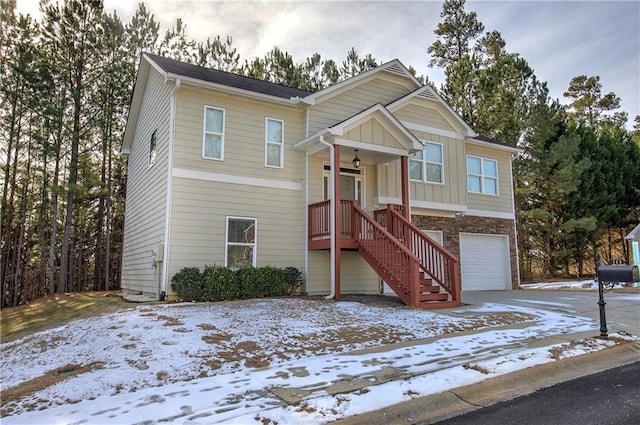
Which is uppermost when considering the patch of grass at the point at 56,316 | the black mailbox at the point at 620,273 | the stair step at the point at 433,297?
the black mailbox at the point at 620,273

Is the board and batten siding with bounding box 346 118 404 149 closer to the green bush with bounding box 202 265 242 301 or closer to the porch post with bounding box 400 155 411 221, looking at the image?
the porch post with bounding box 400 155 411 221

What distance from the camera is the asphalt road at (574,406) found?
3396mm

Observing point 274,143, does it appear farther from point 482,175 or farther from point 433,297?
point 482,175

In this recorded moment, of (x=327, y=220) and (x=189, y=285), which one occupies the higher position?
(x=327, y=220)

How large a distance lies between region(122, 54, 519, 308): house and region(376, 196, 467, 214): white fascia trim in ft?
0.13

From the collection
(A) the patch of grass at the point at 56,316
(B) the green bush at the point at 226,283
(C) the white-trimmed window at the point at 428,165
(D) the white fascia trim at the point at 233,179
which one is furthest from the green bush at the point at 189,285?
(C) the white-trimmed window at the point at 428,165

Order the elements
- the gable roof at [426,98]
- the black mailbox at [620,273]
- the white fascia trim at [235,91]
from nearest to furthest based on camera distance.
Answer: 1. the black mailbox at [620,273]
2. the white fascia trim at [235,91]
3. the gable roof at [426,98]

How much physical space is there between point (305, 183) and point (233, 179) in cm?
202

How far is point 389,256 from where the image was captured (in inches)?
382

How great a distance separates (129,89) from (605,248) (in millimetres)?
28773

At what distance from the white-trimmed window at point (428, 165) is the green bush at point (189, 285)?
24.0ft

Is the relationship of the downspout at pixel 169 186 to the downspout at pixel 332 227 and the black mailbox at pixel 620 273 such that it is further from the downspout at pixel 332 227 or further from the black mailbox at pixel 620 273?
the black mailbox at pixel 620 273

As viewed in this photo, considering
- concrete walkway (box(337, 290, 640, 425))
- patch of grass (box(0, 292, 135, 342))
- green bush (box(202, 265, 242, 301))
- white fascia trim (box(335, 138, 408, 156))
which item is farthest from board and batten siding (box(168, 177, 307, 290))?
concrete walkway (box(337, 290, 640, 425))

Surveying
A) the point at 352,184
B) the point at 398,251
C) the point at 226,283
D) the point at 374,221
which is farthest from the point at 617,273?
the point at 352,184
